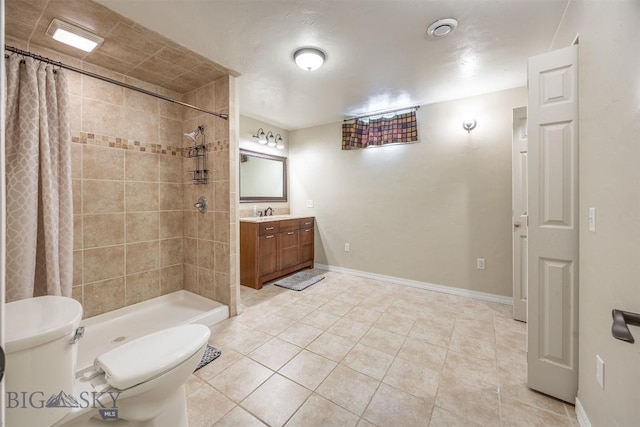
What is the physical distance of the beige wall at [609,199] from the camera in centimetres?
96

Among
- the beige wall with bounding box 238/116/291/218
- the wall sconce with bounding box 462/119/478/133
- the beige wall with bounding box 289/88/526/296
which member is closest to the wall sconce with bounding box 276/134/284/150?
the beige wall with bounding box 238/116/291/218

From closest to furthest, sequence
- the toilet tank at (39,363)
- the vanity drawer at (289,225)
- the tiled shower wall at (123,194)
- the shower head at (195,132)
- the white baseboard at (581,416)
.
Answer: the toilet tank at (39,363)
the white baseboard at (581,416)
the tiled shower wall at (123,194)
the shower head at (195,132)
the vanity drawer at (289,225)

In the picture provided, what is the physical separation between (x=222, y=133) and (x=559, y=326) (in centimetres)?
301

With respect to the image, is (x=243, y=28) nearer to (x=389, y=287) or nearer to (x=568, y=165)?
(x=568, y=165)

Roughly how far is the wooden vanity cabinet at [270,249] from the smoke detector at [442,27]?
256 centimetres

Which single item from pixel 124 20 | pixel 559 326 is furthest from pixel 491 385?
pixel 124 20

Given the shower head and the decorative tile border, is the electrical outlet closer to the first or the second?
the decorative tile border

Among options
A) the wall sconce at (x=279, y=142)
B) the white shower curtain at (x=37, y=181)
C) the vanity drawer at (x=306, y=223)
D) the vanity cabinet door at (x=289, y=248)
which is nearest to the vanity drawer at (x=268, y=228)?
the vanity cabinet door at (x=289, y=248)

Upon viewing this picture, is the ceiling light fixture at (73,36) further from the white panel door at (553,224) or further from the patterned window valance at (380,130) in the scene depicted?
the white panel door at (553,224)

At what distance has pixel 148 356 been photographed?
113 centimetres

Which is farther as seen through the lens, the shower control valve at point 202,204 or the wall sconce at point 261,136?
the wall sconce at point 261,136

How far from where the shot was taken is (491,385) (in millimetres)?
1622

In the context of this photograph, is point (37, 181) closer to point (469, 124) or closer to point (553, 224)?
point (553, 224)

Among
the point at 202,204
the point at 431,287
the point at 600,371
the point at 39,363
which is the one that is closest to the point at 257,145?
the point at 202,204
